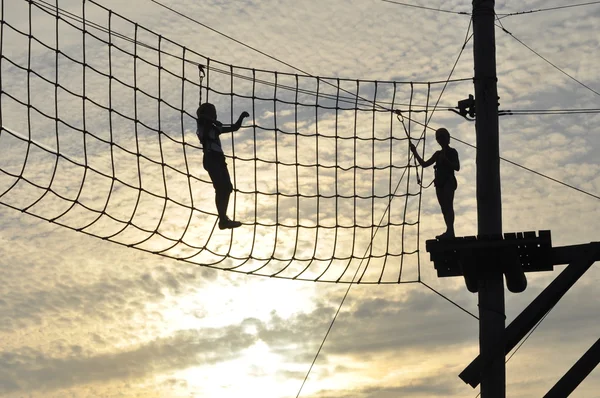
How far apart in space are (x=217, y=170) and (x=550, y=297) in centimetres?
331

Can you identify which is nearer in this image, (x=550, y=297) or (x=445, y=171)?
(x=550, y=297)

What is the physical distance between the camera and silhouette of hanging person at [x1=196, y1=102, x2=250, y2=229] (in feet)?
35.2

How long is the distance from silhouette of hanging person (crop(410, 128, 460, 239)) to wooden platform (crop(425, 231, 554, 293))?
0.71 m

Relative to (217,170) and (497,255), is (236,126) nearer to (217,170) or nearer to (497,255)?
(217,170)

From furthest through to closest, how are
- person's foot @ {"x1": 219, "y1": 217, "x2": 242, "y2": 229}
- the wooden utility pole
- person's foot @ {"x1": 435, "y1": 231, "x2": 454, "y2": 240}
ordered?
person's foot @ {"x1": 219, "y1": 217, "x2": 242, "y2": 229}, person's foot @ {"x1": 435, "y1": 231, "x2": 454, "y2": 240}, the wooden utility pole

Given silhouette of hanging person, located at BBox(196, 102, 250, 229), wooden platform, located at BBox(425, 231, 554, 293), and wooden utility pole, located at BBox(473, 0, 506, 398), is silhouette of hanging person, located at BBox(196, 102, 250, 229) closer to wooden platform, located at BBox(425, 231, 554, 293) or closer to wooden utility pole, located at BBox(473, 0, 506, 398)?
wooden platform, located at BBox(425, 231, 554, 293)

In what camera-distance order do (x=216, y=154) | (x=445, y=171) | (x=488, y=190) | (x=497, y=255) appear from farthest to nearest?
(x=445, y=171), (x=216, y=154), (x=488, y=190), (x=497, y=255)

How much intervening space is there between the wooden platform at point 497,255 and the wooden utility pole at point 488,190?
78mm

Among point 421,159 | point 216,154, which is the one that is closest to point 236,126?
point 216,154

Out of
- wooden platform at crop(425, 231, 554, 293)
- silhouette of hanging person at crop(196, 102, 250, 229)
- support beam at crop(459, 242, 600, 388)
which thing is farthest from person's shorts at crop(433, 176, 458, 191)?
silhouette of hanging person at crop(196, 102, 250, 229)

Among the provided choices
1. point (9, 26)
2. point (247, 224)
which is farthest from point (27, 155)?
point (247, 224)

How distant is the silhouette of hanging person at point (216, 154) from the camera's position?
1072 centimetres

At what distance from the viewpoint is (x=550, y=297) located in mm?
10445

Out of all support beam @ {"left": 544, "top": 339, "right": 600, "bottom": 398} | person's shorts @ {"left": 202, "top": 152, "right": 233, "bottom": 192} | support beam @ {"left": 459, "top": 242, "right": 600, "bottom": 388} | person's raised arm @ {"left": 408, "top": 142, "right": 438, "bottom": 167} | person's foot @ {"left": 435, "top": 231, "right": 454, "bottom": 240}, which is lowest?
support beam @ {"left": 544, "top": 339, "right": 600, "bottom": 398}
